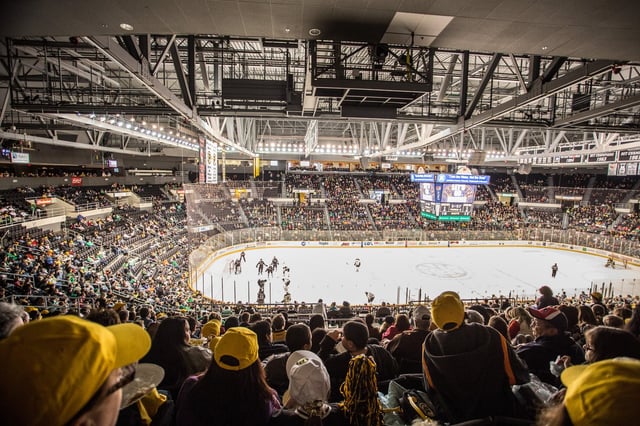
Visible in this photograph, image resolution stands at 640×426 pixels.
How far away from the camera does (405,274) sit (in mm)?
22109

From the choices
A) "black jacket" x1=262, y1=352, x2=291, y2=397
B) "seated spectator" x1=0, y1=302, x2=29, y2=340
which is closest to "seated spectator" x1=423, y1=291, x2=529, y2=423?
"black jacket" x1=262, y1=352, x2=291, y2=397

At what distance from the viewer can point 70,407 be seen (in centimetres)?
94

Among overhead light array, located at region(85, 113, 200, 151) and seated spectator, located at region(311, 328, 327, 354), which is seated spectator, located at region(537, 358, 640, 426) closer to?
seated spectator, located at region(311, 328, 327, 354)

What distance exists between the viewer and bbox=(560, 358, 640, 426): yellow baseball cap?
914 millimetres

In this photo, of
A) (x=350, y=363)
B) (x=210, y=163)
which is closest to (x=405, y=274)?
(x=210, y=163)

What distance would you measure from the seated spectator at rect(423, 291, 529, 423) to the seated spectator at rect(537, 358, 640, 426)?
1.18m

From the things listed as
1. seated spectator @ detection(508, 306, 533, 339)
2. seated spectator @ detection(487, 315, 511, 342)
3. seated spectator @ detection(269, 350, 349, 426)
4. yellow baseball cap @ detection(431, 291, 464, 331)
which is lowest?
seated spectator @ detection(508, 306, 533, 339)

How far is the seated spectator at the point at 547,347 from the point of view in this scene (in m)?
3.38

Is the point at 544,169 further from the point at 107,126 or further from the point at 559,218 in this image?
the point at 107,126

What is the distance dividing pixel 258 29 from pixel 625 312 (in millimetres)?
7877

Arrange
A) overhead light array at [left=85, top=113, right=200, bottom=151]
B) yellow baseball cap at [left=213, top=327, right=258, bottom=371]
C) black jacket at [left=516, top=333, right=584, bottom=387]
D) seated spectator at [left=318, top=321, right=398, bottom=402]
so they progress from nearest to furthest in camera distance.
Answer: yellow baseball cap at [left=213, top=327, right=258, bottom=371] → seated spectator at [left=318, top=321, right=398, bottom=402] → black jacket at [left=516, top=333, right=584, bottom=387] → overhead light array at [left=85, top=113, right=200, bottom=151]

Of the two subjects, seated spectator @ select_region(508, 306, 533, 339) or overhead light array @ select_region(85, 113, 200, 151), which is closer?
seated spectator @ select_region(508, 306, 533, 339)

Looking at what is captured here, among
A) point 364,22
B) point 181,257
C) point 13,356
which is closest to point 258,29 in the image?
point 364,22

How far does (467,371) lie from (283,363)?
1919 millimetres
